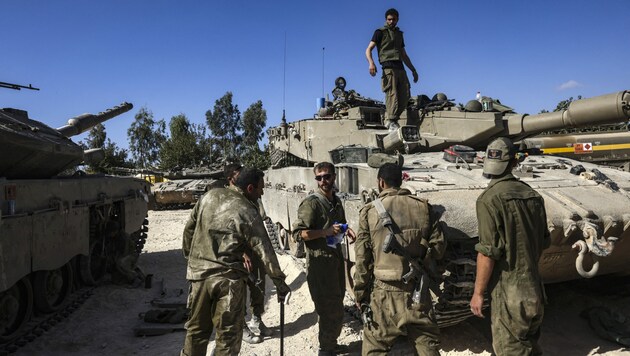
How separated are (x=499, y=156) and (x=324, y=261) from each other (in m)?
1.94

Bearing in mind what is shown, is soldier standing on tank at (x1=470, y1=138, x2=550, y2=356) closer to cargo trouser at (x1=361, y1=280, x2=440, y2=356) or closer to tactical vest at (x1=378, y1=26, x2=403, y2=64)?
cargo trouser at (x1=361, y1=280, x2=440, y2=356)

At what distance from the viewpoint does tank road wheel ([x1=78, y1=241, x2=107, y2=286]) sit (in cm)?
774

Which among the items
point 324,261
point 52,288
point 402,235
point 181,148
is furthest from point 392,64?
point 181,148

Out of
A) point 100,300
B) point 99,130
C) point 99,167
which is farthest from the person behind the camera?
point 99,130

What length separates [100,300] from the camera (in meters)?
7.43

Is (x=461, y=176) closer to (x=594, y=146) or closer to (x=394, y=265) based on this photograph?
(x=394, y=265)

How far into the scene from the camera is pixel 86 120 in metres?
9.31

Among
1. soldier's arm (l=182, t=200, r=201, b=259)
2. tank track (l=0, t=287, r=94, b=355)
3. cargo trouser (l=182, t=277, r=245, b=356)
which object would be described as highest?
soldier's arm (l=182, t=200, r=201, b=259)

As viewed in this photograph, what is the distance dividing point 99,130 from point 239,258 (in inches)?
1957

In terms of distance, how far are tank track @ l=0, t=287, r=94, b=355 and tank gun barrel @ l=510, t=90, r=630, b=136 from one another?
6.87 m

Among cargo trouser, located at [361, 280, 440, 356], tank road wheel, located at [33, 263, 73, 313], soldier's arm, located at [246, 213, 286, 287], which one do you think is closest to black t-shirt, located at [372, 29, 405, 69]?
soldier's arm, located at [246, 213, 286, 287]

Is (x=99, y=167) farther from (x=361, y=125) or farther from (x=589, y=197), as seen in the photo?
(x=589, y=197)

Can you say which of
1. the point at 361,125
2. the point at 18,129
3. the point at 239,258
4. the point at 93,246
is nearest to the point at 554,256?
the point at 239,258

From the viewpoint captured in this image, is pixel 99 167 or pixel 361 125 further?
pixel 99 167
